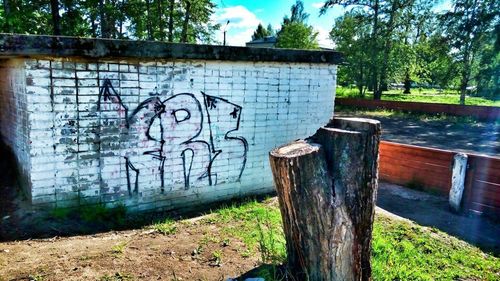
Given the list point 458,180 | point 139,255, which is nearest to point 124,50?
point 139,255

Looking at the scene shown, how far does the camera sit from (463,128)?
17.3 meters

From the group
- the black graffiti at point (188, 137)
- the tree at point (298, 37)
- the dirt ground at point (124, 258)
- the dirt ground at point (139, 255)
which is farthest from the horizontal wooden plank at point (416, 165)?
the tree at point (298, 37)

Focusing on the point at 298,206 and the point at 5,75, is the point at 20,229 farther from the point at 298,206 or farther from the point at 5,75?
the point at 298,206

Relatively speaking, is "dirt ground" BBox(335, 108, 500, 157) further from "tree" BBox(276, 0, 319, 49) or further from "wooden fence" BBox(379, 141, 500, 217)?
"tree" BBox(276, 0, 319, 49)

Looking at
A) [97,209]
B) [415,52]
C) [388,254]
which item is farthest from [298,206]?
[415,52]

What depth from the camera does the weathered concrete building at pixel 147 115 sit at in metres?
4.40

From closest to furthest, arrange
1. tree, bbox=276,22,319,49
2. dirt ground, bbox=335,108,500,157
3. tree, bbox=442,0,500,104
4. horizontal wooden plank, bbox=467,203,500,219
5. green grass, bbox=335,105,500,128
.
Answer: horizontal wooden plank, bbox=467,203,500,219 < dirt ground, bbox=335,108,500,157 < green grass, bbox=335,105,500,128 < tree, bbox=442,0,500,104 < tree, bbox=276,22,319,49

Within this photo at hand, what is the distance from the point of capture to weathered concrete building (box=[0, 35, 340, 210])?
4.40m

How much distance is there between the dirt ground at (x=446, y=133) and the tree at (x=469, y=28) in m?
5.76

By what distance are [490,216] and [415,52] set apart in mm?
23922

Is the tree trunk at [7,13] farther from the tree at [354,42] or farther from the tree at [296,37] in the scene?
the tree at [296,37]

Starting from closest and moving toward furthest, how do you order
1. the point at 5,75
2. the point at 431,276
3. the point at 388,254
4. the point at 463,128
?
the point at 431,276 → the point at 388,254 → the point at 5,75 → the point at 463,128

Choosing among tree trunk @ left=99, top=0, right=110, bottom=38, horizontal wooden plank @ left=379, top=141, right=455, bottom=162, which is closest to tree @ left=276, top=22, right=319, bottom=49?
tree trunk @ left=99, top=0, right=110, bottom=38

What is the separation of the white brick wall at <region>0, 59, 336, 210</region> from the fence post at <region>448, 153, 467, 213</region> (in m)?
2.86
